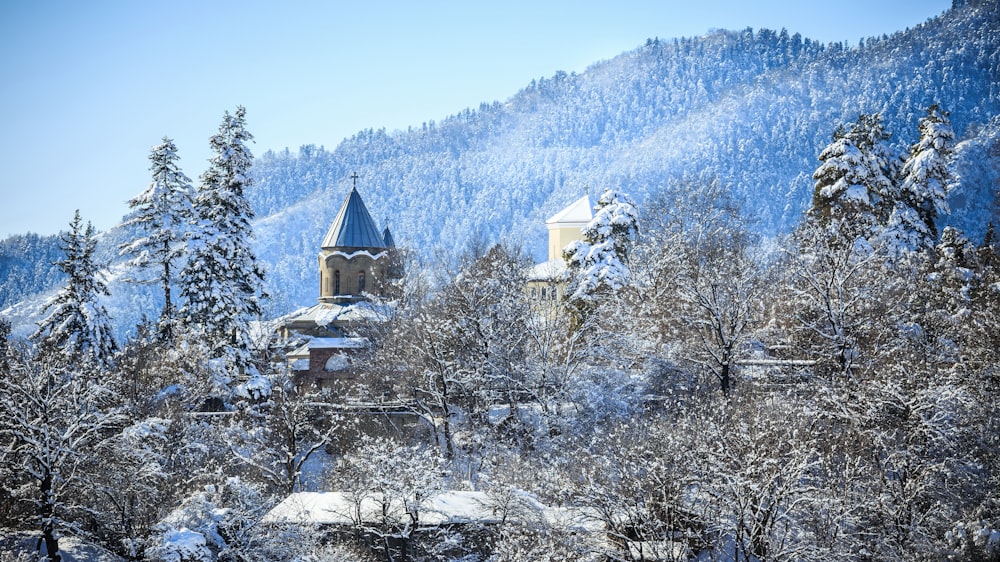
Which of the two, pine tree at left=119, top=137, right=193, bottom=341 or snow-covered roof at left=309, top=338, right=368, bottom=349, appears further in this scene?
snow-covered roof at left=309, top=338, right=368, bottom=349

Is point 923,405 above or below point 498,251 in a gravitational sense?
below

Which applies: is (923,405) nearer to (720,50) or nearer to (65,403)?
(65,403)

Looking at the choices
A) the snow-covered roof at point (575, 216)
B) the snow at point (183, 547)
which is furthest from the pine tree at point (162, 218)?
the snow-covered roof at point (575, 216)

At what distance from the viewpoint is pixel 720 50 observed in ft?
641

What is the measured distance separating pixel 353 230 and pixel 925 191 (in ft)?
87.5

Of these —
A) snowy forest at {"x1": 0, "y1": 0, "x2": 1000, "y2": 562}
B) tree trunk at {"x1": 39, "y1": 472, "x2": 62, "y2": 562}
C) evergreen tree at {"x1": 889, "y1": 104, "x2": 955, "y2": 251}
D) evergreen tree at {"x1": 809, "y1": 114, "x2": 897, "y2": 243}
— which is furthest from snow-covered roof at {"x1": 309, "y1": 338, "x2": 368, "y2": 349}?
evergreen tree at {"x1": 889, "y1": 104, "x2": 955, "y2": 251}

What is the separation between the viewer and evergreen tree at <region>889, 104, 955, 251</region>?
31.7m

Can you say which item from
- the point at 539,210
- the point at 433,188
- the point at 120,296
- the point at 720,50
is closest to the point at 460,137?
the point at 433,188

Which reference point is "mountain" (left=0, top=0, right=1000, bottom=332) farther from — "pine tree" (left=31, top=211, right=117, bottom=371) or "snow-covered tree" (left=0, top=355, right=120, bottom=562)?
"snow-covered tree" (left=0, top=355, right=120, bottom=562)

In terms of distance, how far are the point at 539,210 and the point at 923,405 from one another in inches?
4298

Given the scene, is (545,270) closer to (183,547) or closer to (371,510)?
(371,510)

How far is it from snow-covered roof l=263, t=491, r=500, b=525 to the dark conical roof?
2383 cm

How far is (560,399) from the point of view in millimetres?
28172

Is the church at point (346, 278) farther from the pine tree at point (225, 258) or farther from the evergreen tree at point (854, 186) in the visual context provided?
the evergreen tree at point (854, 186)
